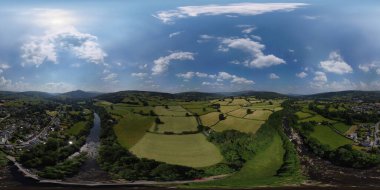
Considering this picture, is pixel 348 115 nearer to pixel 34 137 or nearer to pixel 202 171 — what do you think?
pixel 202 171

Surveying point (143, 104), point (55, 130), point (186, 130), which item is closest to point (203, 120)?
point (186, 130)

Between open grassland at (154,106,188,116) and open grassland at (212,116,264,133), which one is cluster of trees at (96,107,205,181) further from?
open grassland at (212,116,264,133)

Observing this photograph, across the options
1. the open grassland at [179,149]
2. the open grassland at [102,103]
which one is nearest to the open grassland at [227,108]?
the open grassland at [179,149]

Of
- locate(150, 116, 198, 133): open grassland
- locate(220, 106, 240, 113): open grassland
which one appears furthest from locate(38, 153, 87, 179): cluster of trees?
locate(220, 106, 240, 113): open grassland

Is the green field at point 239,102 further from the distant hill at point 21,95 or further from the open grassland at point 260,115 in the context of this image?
the distant hill at point 21,95

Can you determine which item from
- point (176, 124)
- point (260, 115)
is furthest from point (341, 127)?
point (176, 124)

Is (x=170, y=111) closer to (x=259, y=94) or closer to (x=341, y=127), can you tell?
(x=259, y=94)
